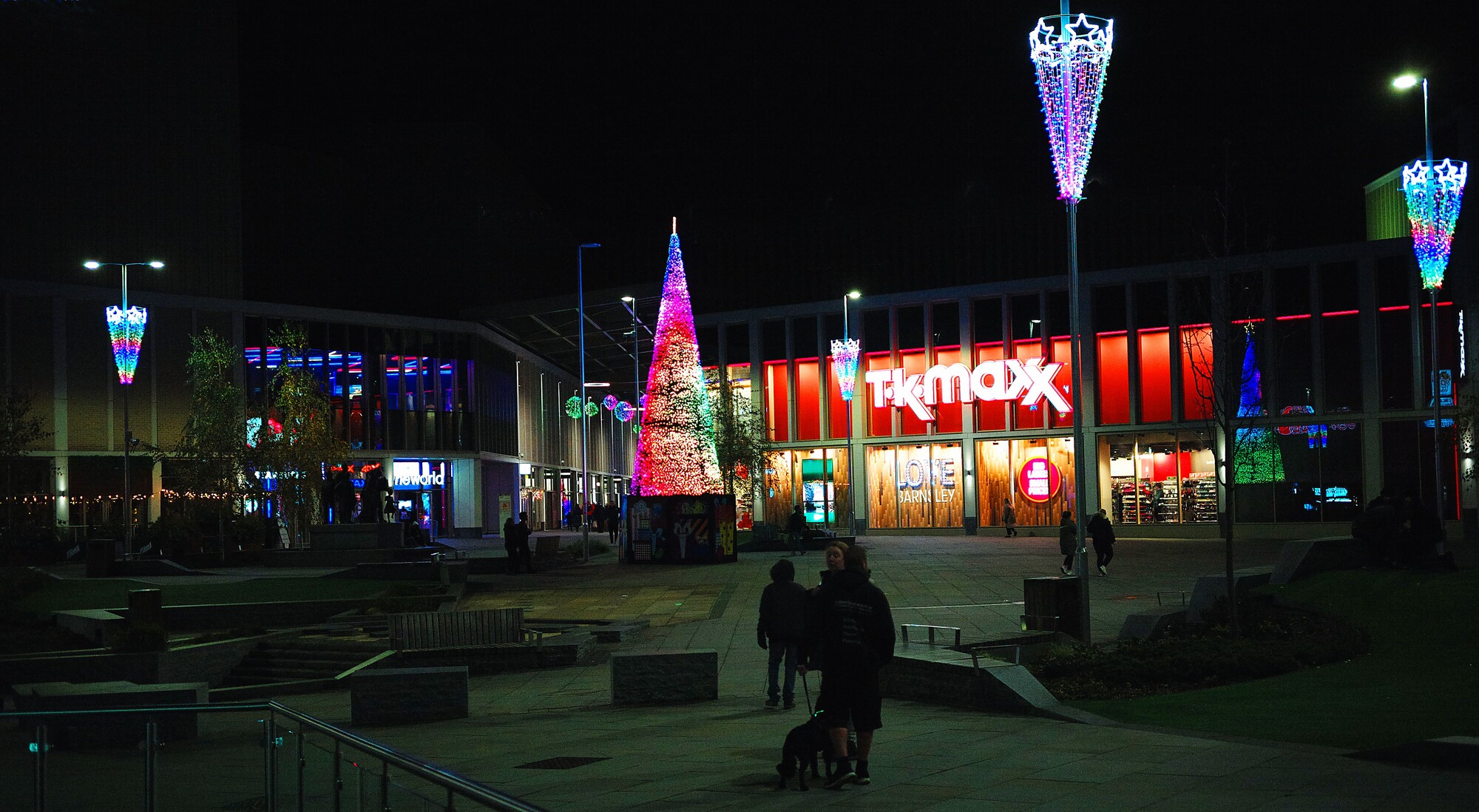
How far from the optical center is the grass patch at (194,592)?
24734 millimetres

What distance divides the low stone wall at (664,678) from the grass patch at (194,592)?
12.8m

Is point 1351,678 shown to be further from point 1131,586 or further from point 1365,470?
point 1365,470

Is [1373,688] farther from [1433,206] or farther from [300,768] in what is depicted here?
[1433,206]

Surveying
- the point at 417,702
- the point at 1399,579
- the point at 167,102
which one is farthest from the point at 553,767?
the point at 167,102

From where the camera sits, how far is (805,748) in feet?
29.1

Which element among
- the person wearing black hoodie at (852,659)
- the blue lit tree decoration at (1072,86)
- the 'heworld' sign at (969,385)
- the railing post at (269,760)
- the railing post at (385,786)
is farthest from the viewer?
the 'heworld' sign at (969,385)

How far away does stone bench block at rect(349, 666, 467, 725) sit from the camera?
13383 mm

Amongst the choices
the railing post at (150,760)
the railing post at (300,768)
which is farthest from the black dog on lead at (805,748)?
the railing post at (150,760)

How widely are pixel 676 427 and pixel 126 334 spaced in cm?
1829

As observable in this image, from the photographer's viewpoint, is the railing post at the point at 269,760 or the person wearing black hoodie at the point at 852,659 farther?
the person wearing black hoodie at the point at 852,659

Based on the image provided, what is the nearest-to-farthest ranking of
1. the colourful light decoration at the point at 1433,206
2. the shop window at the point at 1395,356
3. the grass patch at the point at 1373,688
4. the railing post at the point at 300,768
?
the railing post at the point at 300,768
the grass patch at the point at 1373,688
the colourful light decoration at the point at 1433,206
the shop window at the point at 1395,356

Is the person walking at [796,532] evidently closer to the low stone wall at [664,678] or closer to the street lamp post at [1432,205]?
the street lamp post at [1432,205]

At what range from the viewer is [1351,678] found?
13055 millimetres

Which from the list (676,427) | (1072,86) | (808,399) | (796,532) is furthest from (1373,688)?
(808,399)
